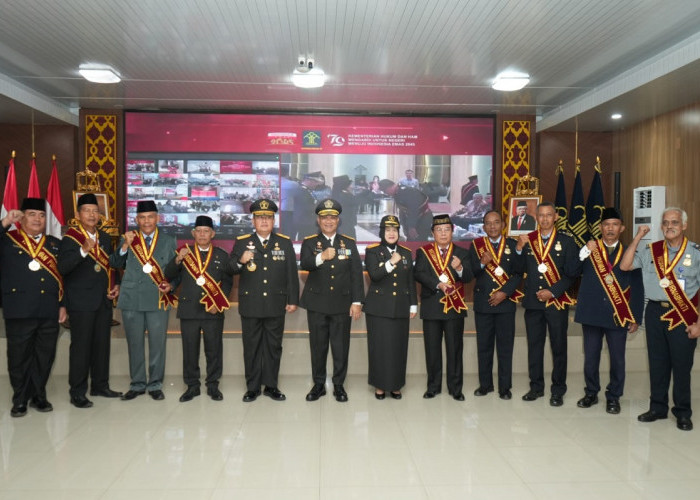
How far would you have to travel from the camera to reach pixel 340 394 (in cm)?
455

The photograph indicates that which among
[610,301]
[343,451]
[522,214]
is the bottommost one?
[343,451]

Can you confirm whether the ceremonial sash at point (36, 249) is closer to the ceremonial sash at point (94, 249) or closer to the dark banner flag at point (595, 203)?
the ceremonial sash at point (94, 249)

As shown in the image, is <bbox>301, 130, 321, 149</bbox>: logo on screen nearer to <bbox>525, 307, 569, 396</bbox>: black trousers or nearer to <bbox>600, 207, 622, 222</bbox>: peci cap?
<bbox>525, 307, 569, 396</bbox>: black trousers

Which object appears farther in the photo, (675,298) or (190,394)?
(190,394)

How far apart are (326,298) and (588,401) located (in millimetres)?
2208

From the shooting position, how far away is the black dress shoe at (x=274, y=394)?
15.0ft

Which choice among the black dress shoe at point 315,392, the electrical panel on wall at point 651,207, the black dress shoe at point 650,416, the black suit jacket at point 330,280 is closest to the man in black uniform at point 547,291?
the black dress shoe at point 650,416

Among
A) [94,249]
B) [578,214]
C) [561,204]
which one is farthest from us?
[561,204]

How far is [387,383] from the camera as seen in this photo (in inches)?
180

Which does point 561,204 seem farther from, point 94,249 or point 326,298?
point 94,249

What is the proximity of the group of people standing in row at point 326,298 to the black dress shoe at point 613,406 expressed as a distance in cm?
1

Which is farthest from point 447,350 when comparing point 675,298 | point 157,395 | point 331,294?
point 157,395

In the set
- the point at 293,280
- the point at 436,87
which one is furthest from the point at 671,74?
the point at 293,280

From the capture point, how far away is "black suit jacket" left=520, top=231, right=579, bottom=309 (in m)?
4.39
